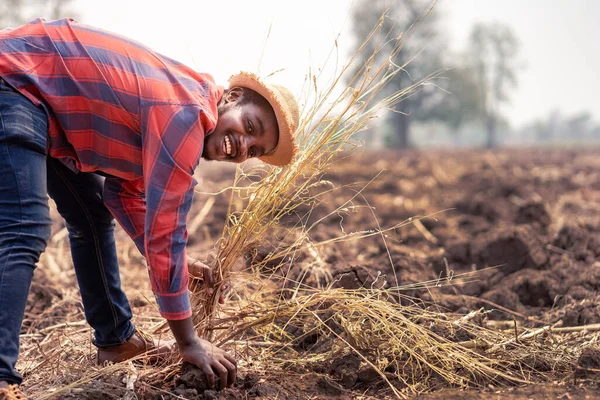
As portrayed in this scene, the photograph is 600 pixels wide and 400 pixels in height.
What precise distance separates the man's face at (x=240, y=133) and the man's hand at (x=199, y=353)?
0.59 m

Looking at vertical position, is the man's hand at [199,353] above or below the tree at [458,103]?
above

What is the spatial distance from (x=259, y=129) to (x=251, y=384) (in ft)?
3.13

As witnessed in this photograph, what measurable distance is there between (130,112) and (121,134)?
10cm

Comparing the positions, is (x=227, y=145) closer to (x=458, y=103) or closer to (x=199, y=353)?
(x=199, y=353)

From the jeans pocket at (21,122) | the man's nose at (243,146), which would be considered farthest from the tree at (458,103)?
the jeans pocket at (21,122)

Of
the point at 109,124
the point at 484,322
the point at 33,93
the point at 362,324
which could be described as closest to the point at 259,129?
the point at 109,124

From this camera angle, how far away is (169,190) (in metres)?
1.95

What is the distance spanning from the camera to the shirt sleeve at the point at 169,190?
194 cm

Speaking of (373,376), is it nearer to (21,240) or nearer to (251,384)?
(251,384)

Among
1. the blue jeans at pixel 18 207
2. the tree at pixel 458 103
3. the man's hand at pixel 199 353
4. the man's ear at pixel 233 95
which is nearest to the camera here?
the blue jeans at pixel 18 207

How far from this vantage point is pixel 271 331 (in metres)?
2.69

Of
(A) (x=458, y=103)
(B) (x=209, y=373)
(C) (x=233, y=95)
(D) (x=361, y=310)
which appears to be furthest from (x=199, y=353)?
(A) (x=458, y=103)

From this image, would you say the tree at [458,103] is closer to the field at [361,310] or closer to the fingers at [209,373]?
the field at [361,310]

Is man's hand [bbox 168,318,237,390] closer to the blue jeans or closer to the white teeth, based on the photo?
the blue jeans
